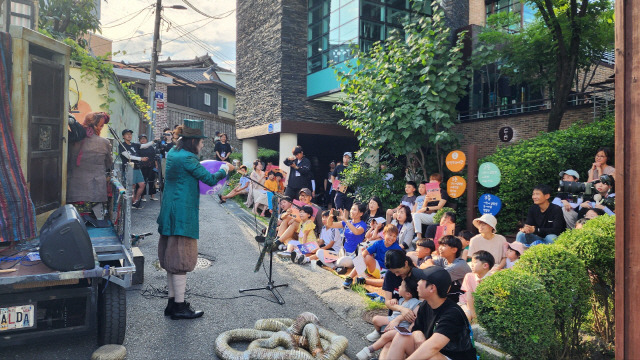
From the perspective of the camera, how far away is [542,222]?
6.54 meters

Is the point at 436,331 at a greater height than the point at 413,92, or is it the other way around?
the point at 413,92

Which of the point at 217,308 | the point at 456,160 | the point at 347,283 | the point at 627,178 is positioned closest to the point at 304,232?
Answer: the point at 347,283

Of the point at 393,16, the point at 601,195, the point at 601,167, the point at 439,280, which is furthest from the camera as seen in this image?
the point at 393,16

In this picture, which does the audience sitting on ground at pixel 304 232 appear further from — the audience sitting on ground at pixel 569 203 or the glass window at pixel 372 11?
the glass window at pixel 372 11

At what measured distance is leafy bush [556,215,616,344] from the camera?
406 cm

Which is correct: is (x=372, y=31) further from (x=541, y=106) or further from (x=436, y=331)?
(x=436, y=331)

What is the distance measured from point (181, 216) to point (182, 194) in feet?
0.84

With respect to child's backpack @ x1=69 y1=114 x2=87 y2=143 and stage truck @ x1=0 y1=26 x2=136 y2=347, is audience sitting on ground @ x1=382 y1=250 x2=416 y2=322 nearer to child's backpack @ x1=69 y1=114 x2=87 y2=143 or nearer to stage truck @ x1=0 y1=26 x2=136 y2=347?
stage truck @ x1=0 y1=26 x2=136 y2=347

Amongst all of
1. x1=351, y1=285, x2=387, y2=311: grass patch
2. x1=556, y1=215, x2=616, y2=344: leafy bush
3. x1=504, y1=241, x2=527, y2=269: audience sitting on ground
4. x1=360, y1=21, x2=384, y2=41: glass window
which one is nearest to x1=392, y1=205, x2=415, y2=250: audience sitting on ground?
x1=351, y1=285, x2=387, y2=311: grass patch

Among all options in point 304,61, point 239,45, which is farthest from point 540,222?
point 239,45

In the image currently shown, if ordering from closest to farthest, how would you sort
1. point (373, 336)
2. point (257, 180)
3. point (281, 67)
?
point (373, 336) → point (257, 180) → point (281, 67)

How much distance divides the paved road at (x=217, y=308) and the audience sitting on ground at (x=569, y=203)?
349 centimetres

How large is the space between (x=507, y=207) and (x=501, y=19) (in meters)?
8.28

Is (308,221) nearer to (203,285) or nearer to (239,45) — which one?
(203,285)
